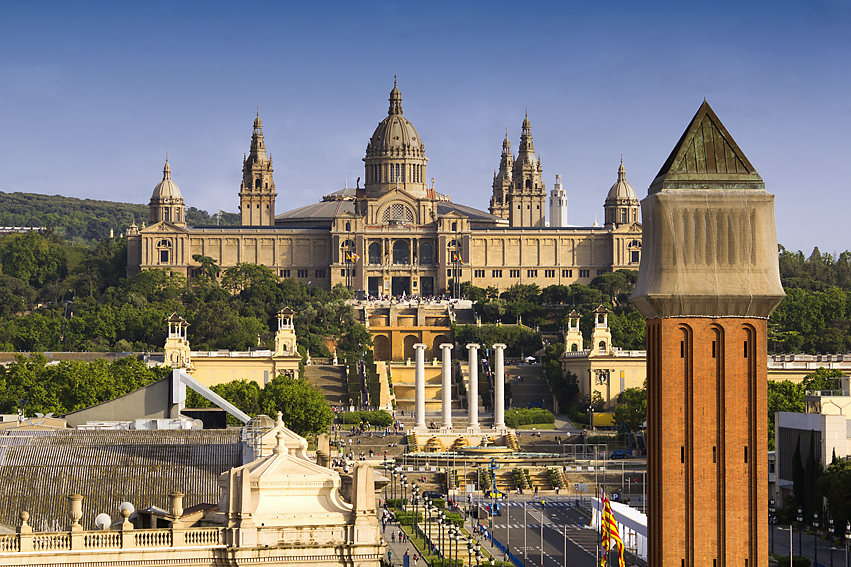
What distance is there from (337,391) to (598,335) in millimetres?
25728

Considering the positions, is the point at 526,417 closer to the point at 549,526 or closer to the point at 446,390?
the point at 446,390

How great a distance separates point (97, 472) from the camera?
53.5 metres

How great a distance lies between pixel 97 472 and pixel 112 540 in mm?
7595

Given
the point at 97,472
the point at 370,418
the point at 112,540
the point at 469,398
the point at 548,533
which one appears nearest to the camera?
the point at 112,540

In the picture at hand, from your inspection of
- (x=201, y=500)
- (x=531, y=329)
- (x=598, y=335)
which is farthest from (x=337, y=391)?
(x=201, y=500)

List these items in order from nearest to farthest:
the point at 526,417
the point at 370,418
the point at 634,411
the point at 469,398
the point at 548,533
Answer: the point at 548,533, the point at 634,411, the point at 469,398, the point at 370,418, the point at 526,417

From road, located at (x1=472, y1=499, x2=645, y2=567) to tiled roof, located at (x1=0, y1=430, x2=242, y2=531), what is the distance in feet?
91.7

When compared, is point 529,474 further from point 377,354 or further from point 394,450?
point 377,354

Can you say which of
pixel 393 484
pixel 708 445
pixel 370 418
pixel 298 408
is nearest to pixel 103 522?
pixel 708 445

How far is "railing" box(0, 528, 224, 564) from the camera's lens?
45531 millimetres

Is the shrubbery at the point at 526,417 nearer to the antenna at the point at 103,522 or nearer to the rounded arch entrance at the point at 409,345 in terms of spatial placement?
the rounded arch entrance at the point at 409,345

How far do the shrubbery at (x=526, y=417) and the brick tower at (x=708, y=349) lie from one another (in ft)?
288

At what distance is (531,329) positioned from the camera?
7456 inches

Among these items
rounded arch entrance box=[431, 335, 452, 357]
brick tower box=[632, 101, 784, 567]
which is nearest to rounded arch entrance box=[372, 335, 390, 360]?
rounded arch entrance box=[431, 335, 452, 357]
